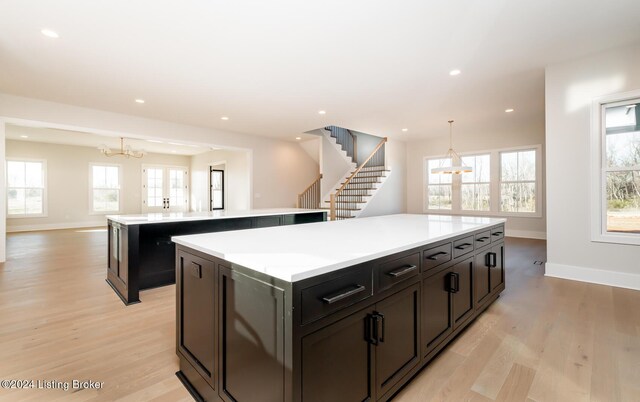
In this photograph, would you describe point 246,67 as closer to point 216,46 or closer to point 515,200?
point 216,46

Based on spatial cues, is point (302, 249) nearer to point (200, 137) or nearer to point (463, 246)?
point (463, 246)

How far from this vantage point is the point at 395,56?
133 inches

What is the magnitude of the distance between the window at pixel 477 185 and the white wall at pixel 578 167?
13.9 ft

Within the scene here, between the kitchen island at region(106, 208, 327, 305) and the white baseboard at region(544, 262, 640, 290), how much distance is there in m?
4.06

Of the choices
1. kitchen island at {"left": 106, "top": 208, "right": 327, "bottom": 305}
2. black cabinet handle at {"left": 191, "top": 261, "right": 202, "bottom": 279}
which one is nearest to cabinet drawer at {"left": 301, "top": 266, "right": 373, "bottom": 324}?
black cabinet handle at {"left": 191, "top": 261, "right": 202, "bottom": 279}

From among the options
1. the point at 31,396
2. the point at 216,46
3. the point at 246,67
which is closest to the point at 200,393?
the point at 31,396

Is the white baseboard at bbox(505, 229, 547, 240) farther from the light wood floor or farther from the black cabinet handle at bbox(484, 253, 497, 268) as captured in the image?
the black cabinet handle at bbox(484, 253, 497, 268)

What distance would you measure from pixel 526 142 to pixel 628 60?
163 inches

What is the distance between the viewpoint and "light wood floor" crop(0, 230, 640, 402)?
1.62 metres

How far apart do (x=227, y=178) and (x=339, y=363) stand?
8.67 meters

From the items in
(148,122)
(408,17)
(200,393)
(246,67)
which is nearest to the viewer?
(200,393)

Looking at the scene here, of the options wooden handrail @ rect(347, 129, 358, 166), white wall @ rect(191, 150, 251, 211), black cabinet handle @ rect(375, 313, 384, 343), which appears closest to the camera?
black cabinet handle @ rect(375, 313, 384, 343)

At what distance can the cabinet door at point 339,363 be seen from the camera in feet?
3.52

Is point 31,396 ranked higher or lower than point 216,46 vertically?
lower
